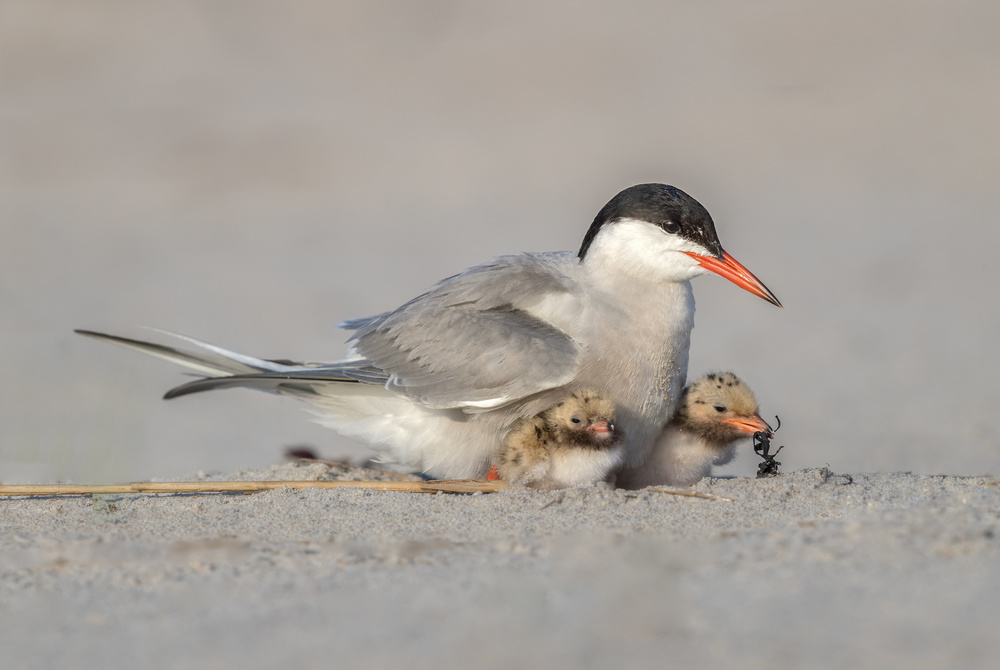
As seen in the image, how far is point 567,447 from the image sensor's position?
12.7ft

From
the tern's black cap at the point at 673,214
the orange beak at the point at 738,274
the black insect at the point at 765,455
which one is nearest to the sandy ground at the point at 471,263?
the black insect at the point at 765,455

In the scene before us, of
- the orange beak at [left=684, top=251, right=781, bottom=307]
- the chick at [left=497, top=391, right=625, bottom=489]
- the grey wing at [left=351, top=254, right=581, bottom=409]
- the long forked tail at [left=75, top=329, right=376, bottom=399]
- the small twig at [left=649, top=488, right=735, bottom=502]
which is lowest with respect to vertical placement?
the small twig at [left=649, top=488, right=735, bottom=502]

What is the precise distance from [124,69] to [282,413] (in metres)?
9.50

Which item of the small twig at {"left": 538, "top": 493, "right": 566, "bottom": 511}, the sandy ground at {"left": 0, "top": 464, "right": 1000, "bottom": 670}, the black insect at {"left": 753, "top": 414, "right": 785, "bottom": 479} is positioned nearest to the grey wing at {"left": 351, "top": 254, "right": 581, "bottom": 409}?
the small twig at {"left": 538, "top": 493, "right": 566, "bottom": 511}

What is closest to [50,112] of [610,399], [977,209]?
[977,209]

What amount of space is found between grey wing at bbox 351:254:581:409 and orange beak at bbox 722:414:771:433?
65cm

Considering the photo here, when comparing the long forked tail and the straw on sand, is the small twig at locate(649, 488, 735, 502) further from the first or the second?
the long forked tail

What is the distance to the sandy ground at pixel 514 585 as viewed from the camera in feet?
6.75

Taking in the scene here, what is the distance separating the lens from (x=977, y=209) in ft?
34.3

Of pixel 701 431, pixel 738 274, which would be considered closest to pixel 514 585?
pixel 701 431

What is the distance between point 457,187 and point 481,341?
813cm

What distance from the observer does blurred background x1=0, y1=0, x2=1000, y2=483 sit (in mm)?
6320

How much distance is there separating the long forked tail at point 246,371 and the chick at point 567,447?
0.72m

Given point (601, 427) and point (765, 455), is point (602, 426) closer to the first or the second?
point (601, 427)
